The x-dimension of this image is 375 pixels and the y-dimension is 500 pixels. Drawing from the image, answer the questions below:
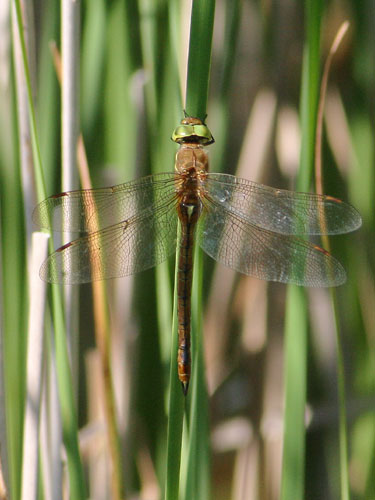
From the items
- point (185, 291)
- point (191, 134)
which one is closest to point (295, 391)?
point (185, 291)

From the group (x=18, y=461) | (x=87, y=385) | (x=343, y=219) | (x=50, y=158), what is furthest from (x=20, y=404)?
(x=343, y=219)

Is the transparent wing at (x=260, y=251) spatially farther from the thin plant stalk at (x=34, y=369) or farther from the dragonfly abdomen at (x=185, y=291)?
the thin plant stalk at (x=34, y=369)

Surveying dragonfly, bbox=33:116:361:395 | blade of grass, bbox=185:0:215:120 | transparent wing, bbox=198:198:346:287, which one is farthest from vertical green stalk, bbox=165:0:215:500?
transparent wing, bbox=198:198:346:287

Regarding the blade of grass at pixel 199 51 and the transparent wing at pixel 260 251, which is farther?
the transparent wing at pixel 260 251

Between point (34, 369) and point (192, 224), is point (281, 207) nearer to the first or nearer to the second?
point (192, 224)

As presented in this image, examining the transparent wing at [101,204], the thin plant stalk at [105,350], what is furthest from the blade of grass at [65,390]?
the thin plant stalk at [105,350]
